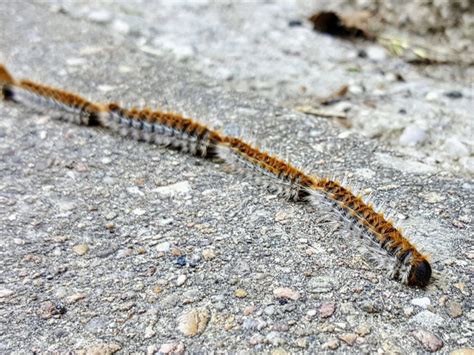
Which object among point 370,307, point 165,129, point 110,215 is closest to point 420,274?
point 370,307

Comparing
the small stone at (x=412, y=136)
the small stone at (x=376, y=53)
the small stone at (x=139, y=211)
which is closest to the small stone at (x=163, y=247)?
the small stone at (x=139, y=211)

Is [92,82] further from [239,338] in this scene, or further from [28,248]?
[239,338]

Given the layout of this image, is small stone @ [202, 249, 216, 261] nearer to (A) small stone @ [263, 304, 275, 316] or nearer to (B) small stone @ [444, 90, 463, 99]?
(A) small stone @ [263, 304, 275, 316]

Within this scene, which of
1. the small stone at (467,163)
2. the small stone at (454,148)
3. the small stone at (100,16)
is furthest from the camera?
the small stone at (100,16)

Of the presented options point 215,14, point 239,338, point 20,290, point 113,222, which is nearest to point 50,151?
point 113,222

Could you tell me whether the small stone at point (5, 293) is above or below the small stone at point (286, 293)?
below

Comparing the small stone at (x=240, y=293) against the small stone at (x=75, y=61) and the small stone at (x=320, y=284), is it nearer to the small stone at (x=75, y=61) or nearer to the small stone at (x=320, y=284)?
the small stone at (x=320, y=284)

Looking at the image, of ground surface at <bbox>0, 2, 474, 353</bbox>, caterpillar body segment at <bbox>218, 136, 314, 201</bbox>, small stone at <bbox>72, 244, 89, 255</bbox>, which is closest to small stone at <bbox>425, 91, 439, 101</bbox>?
ground surface at <bbox>0, 2, 474, 353</bbox>
